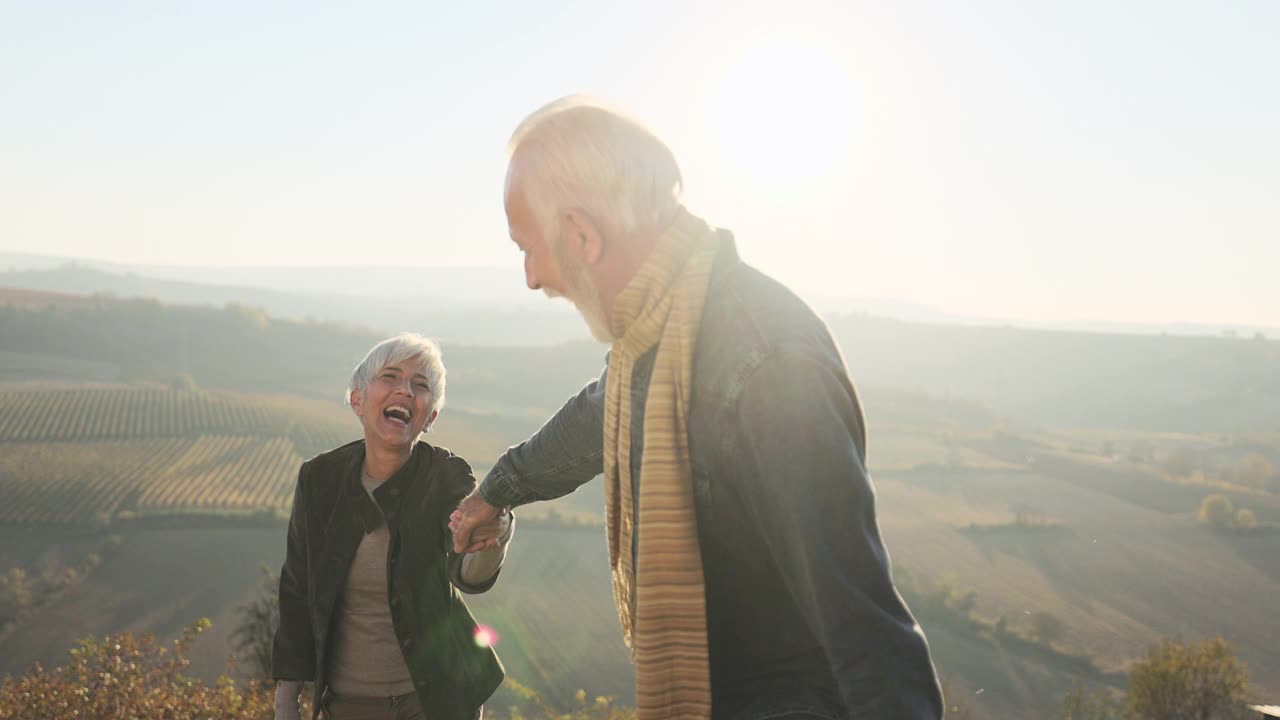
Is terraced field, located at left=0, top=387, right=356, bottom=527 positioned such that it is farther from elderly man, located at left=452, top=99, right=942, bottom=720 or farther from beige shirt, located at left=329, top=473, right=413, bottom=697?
elderly man, located at left=452, top=99, right=942, bottom=720

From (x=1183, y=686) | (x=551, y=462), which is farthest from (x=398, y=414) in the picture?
(x=1183, y=686)

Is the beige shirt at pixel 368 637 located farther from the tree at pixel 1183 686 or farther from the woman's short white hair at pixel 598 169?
the tree at pixel 1183 686

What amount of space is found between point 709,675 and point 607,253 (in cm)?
68

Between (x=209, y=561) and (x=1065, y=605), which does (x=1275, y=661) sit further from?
(x=209, y=561)

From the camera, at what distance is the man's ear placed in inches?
59.1

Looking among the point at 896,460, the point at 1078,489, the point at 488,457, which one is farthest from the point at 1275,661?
the point at 488,457

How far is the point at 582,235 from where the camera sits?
59.5 inches

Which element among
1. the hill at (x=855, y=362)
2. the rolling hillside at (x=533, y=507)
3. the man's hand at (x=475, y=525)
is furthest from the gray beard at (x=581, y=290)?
the hill at (x=855, y=362)

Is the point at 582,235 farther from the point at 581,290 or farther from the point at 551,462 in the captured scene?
the point at 551,462

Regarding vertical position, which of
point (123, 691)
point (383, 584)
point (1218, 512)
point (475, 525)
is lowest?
point (1218, 512)

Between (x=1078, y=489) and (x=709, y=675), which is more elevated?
(x=709, y=675)

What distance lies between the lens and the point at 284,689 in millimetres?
3139

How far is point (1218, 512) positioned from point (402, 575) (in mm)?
71910

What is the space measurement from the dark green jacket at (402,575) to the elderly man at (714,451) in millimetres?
1491
